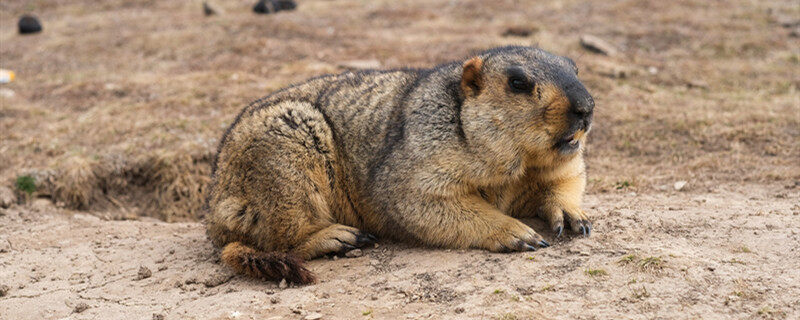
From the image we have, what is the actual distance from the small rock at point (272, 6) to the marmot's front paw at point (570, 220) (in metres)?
14.6

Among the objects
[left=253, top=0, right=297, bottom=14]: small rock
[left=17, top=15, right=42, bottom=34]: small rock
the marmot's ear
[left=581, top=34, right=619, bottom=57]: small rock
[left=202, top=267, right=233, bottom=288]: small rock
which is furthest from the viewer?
[left=253, top=0, right=297, bottom=14]: small rock

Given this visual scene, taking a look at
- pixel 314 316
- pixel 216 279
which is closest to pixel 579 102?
pixel 314 316

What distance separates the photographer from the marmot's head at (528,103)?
16.9ft

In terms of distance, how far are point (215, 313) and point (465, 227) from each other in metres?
2.17

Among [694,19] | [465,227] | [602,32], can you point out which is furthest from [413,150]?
[694,19]

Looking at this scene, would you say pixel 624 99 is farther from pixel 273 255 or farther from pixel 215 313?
pixel 215 313

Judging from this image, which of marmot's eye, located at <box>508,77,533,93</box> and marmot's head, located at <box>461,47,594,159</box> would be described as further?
marmot's eye, located at <box>508,77,533,93</box>

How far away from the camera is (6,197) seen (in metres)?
8.61

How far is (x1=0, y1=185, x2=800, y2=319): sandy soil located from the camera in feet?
15.5

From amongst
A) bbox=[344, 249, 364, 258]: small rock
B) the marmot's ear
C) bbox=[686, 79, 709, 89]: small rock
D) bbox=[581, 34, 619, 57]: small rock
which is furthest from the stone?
bbox=[581, 34, 619, 57]: small rock

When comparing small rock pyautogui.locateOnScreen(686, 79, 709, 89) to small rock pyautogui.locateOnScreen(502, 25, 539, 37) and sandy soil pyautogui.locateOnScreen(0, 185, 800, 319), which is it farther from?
sandy soil pyautogui.locateOnScreen(0, 185, 800, 319)

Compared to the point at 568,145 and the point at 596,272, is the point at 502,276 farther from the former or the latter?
the point at 568,145

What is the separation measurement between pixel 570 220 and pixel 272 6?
15.2 meters

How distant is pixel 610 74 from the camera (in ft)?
41.3
